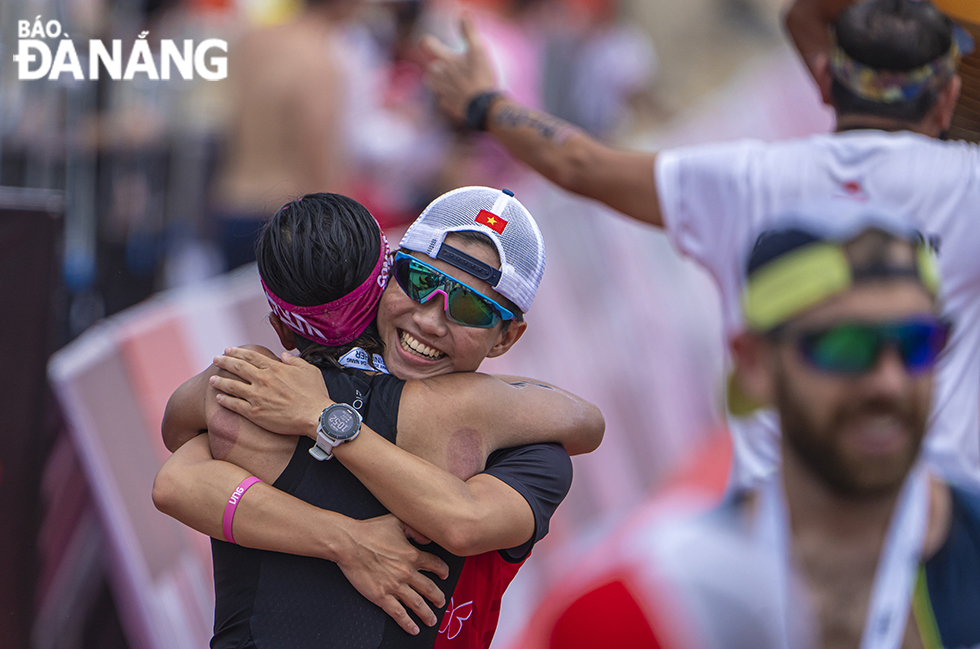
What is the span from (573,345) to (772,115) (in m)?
5.25

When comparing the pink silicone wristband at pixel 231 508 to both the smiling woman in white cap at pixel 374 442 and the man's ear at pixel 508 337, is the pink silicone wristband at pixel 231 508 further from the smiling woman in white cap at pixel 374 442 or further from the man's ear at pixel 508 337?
the man's ear at pixel 508 337

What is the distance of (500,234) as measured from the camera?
208 centimetres

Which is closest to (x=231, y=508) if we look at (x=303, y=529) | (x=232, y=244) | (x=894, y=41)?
(x=303, y=529)

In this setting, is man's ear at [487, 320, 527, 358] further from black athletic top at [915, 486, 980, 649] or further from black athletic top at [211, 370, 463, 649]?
black athletic top at [915, 486, 980, 649]

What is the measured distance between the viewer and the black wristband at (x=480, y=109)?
3.56 m

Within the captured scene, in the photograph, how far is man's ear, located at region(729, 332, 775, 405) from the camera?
136 centimetres

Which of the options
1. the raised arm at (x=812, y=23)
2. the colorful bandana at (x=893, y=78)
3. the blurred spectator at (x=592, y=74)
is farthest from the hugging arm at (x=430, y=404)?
the blurred spectator at (x=592, y=74)

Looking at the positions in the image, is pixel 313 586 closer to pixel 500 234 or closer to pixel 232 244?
pixel 500 234

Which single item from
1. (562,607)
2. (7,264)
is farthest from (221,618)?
(7,264)

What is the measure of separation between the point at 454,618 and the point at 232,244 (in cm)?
429

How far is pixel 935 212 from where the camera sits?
2760mm

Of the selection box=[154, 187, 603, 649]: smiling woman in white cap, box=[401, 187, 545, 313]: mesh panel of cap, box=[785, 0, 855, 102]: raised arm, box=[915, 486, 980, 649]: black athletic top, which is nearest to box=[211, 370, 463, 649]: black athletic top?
box=[154, 187, 603, 649]: smiling woman in white cap

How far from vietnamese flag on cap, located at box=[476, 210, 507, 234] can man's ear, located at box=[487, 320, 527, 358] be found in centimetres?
21

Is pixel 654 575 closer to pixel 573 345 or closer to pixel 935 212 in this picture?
pixel 935 212
